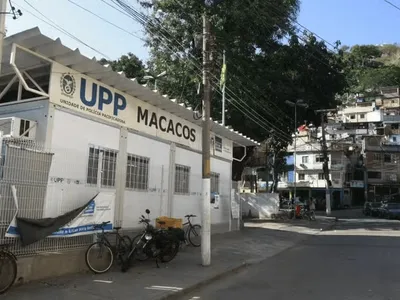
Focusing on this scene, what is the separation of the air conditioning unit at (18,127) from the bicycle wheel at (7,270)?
8.73 ft

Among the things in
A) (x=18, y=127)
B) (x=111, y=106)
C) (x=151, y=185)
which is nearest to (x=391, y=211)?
(x=151, y=185)

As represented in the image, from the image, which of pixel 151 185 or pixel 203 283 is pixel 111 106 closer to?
pixel 151 185

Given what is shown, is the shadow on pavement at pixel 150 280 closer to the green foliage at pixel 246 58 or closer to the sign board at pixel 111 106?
the sign board at pixel 111 106

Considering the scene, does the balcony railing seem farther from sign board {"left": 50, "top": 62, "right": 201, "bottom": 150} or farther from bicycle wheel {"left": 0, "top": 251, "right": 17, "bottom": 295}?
bicycle wheel {"left": 0, "top": 251, "right": 17, "bottom": 295}

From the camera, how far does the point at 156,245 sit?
422 inches

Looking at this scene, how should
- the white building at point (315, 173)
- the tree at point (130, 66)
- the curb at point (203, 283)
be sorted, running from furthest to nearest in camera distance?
the white building at point (315, 173), the tree at point (130, 66), the curb at point (203, 283)

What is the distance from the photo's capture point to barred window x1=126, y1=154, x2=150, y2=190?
40.2 ft

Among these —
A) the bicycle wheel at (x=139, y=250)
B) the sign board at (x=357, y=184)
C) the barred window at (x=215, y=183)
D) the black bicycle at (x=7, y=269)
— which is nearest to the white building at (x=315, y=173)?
the sign board at (x=357, y=184)

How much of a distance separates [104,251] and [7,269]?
2627 mm

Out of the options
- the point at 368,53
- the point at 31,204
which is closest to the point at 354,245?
the point at 31,204

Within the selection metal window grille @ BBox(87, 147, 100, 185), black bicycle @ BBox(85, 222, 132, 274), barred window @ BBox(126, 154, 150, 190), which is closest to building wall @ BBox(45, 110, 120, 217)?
metal window grille @ BBox(87, 147, 100, 185)

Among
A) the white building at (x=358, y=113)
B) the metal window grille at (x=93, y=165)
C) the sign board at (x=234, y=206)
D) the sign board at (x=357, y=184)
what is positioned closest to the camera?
the metal window grille at (x=93, y=165)

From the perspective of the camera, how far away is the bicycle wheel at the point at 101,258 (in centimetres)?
927

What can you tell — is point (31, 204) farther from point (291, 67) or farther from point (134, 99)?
point (291, 67)
